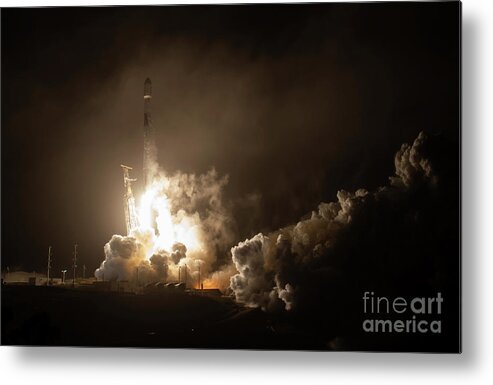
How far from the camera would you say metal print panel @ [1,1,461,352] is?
381 centimetres

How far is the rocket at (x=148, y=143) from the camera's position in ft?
13.3

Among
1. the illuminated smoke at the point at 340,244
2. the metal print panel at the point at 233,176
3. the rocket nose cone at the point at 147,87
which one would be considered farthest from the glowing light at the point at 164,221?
the rocket nose cone at the point at 147,87

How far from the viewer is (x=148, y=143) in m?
4.06

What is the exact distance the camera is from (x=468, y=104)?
3.81m

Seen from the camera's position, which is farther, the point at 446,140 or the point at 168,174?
the point at 168,174

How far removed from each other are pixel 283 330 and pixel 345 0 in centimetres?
153

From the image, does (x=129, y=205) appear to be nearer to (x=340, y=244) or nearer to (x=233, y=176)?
(x=233, y=176)

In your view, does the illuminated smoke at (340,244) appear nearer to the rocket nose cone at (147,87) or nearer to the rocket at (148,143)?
the rocket at (148,143)

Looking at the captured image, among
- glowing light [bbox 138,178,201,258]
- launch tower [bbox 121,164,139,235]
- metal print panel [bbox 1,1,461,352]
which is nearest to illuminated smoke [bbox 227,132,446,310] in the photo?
metal print panel [bbox 1,1,461,352]

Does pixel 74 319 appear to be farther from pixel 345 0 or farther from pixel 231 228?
pixel 345 0

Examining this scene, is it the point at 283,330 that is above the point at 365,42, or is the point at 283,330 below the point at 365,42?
below

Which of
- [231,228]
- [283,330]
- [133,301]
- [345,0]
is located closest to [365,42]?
[345,0]

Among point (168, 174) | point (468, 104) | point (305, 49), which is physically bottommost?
point (168, 174)

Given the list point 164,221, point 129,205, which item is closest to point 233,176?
point 164,221
